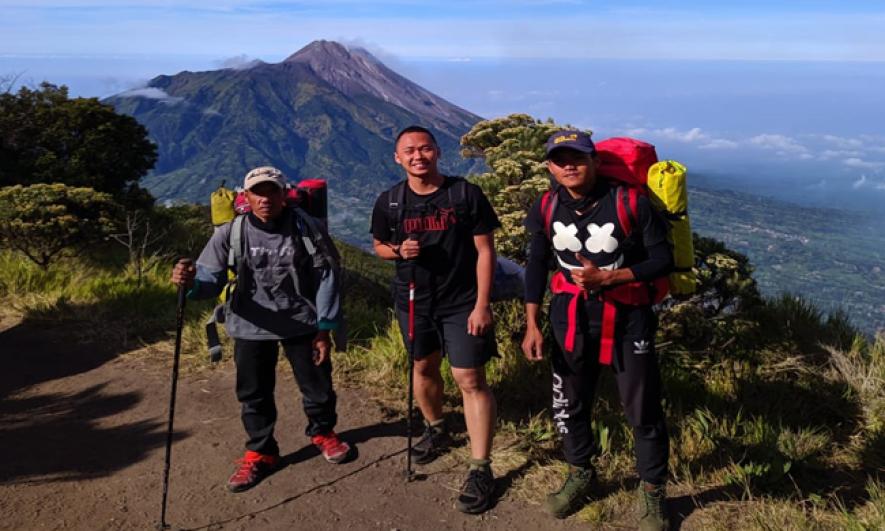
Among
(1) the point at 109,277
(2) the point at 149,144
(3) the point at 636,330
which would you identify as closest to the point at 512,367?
(3) the point at 636,330

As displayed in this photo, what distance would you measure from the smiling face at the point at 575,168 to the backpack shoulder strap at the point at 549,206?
0.44 feet

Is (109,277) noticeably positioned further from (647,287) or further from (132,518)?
(647,287)

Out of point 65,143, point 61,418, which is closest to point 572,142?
point 61,418

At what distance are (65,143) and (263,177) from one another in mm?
10258

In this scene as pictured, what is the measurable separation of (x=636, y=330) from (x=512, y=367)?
2.52m

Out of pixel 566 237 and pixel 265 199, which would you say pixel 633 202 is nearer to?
pixel 566 237

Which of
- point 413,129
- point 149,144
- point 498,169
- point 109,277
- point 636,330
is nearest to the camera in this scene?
point 636,330

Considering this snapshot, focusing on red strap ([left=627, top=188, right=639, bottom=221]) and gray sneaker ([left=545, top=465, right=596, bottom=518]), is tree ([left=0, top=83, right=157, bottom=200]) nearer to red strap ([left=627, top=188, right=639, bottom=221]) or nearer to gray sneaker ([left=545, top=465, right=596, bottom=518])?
gray sneaker ([left=545, top=465, right=596, bottom=518])

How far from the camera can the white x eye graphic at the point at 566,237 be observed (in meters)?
3.31

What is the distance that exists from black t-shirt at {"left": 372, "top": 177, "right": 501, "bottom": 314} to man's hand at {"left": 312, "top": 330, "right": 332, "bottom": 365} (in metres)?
0.62

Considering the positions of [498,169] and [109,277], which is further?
[109,277]

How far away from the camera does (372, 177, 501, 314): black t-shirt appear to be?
146 inches

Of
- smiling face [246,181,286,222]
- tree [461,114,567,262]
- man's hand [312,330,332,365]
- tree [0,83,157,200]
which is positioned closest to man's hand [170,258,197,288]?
smiling face [246,181,286,222]

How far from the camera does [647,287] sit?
3314 millimetres
